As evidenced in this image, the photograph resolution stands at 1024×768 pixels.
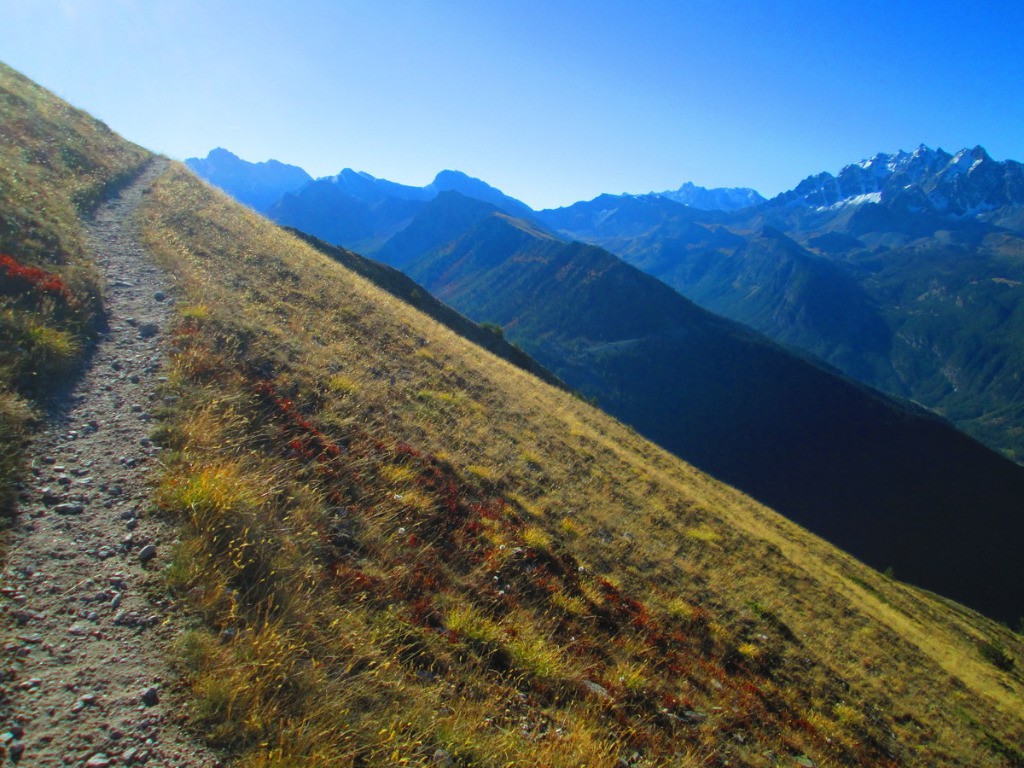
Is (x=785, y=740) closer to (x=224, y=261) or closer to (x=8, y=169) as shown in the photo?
(x=224, y=261)

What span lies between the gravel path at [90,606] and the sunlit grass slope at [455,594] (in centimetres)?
31

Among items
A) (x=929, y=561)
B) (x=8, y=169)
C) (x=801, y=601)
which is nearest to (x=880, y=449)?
(x=929, y=561)

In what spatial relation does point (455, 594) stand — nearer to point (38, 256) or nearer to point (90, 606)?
point (90, 606)

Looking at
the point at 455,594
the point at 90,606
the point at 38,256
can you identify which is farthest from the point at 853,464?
the point at 90,606

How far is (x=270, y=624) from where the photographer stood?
17.6 ft

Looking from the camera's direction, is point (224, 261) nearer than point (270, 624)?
No

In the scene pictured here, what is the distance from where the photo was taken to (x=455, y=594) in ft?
26.4

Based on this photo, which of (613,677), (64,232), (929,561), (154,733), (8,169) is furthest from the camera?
(929,561)

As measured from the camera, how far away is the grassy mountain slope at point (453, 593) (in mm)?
5219

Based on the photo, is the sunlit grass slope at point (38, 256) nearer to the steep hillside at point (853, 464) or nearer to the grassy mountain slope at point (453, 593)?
the grassy mountain slope at point (453, 593)

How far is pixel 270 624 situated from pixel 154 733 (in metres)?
1.36

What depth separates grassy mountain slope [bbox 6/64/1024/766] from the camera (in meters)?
5.22

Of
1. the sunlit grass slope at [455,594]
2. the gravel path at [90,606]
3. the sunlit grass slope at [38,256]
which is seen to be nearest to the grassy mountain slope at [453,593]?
the sunlit grass slope at [455,594]

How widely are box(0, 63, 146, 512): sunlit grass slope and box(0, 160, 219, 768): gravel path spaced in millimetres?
531
